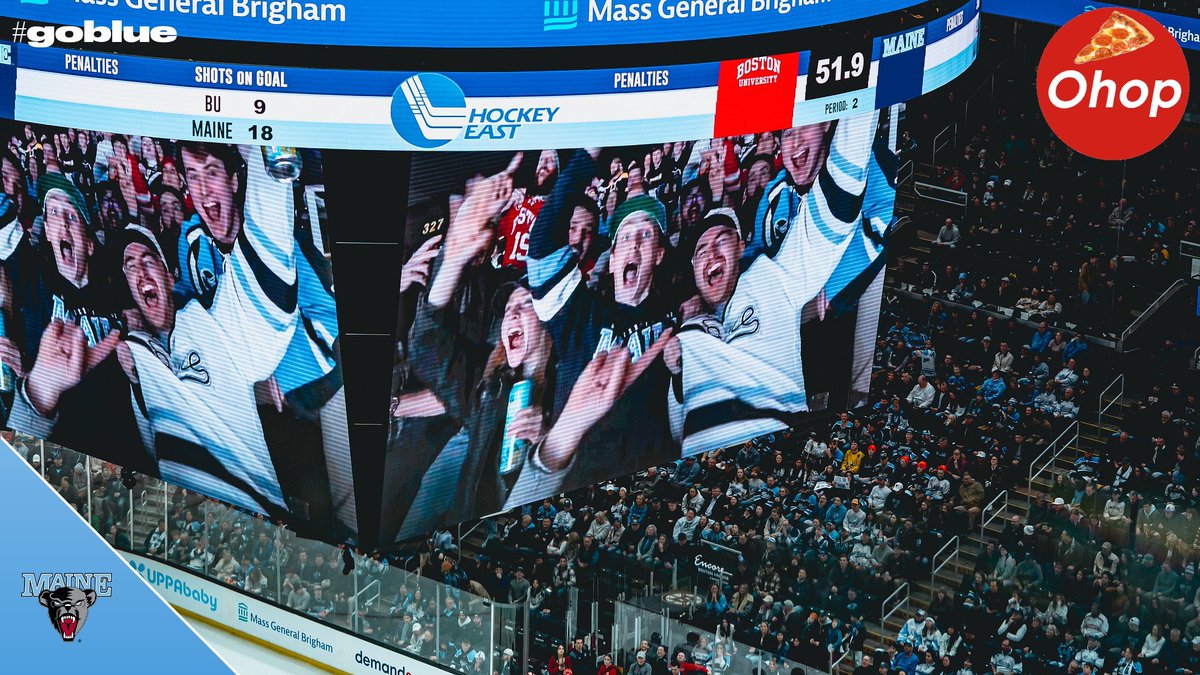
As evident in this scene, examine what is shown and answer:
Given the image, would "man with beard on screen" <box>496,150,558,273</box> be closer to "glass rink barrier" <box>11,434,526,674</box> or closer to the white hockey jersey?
the white hockey jersey

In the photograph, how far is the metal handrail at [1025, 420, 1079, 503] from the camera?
31.6 meters

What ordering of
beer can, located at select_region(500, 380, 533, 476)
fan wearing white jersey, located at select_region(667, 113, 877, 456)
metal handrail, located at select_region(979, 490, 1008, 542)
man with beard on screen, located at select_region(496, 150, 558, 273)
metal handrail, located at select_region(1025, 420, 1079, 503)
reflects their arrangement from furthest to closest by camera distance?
metal handrail, located at select_region(1025, 420, 1079, 503), metal handrail, located at select_region(979, 490, 1008, 542), fan wearing white jersey, located at select_region(667, 113, 877, 456), beer can, located at select_region(500, 380, 533, 476), man with beard on screen, located at select_region(496, 150, 558, 273)

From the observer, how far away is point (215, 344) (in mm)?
26109

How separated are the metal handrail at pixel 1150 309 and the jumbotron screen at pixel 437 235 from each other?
19.9 ft

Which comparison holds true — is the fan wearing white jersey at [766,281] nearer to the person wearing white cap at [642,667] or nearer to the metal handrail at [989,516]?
the person wearing white cap at [642,667]

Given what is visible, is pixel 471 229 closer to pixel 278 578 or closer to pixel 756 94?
pixel 756 94

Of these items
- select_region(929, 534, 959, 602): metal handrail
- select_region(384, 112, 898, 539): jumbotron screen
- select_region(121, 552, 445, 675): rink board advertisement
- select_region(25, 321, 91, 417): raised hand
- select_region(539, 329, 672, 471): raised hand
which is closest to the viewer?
select_region(384, 112, 898, 539): jumbotron screen

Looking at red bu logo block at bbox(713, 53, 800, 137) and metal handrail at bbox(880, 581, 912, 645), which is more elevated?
red bu logo block at bbox(713, 53, 800, 137)

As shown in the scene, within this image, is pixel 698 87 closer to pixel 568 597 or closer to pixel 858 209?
pixel 858 209

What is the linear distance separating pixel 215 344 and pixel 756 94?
704cm

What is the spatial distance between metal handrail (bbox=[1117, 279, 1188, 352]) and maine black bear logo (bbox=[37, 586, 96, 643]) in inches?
879

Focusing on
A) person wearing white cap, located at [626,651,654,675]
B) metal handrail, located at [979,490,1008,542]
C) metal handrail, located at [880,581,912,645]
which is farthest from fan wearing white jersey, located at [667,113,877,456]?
metal handrail, located at [979,490,1008,542]

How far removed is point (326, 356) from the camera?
82.3ft

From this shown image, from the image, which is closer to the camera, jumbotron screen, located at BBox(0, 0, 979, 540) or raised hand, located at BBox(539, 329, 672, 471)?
jumbotron screen, located at BBox(0, 0, 979, 540)
